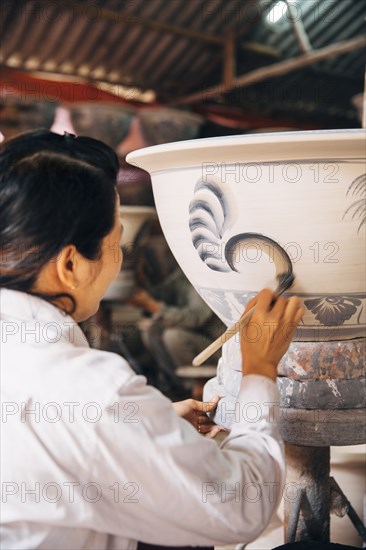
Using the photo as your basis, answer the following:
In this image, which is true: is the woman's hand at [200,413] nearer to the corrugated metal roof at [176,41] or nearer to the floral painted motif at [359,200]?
the floral painted motif at [359,200]

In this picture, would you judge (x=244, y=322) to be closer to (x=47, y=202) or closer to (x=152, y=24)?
(x=47, y=202)

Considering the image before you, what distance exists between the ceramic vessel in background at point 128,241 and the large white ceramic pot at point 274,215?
204cm

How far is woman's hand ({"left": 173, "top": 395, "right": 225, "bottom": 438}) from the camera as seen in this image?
4.53 ft

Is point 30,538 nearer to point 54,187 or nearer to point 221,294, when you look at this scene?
point 54,187

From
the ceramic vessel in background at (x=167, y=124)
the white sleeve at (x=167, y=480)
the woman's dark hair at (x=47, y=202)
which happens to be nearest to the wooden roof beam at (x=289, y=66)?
the ceramic vessel in background at (x=167, y=124)

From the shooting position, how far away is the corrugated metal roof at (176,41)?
22.5ft

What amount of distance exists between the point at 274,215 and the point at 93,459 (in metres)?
0.58

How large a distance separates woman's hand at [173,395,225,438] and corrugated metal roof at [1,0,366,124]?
597 cm

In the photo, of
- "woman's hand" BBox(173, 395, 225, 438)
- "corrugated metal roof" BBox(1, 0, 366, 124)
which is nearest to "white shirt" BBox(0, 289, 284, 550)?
"woman's hand" BBox(173, 395, 225, 438)

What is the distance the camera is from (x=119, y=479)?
3.08ft

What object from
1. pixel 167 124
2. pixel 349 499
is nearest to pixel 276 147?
pixel 349 499

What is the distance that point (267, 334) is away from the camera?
1.19 metres

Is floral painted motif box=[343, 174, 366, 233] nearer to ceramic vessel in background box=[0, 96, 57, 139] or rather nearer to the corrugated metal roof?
ceramic vessel in background box=[0, 96, 57, 139]

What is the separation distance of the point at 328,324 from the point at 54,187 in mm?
677
